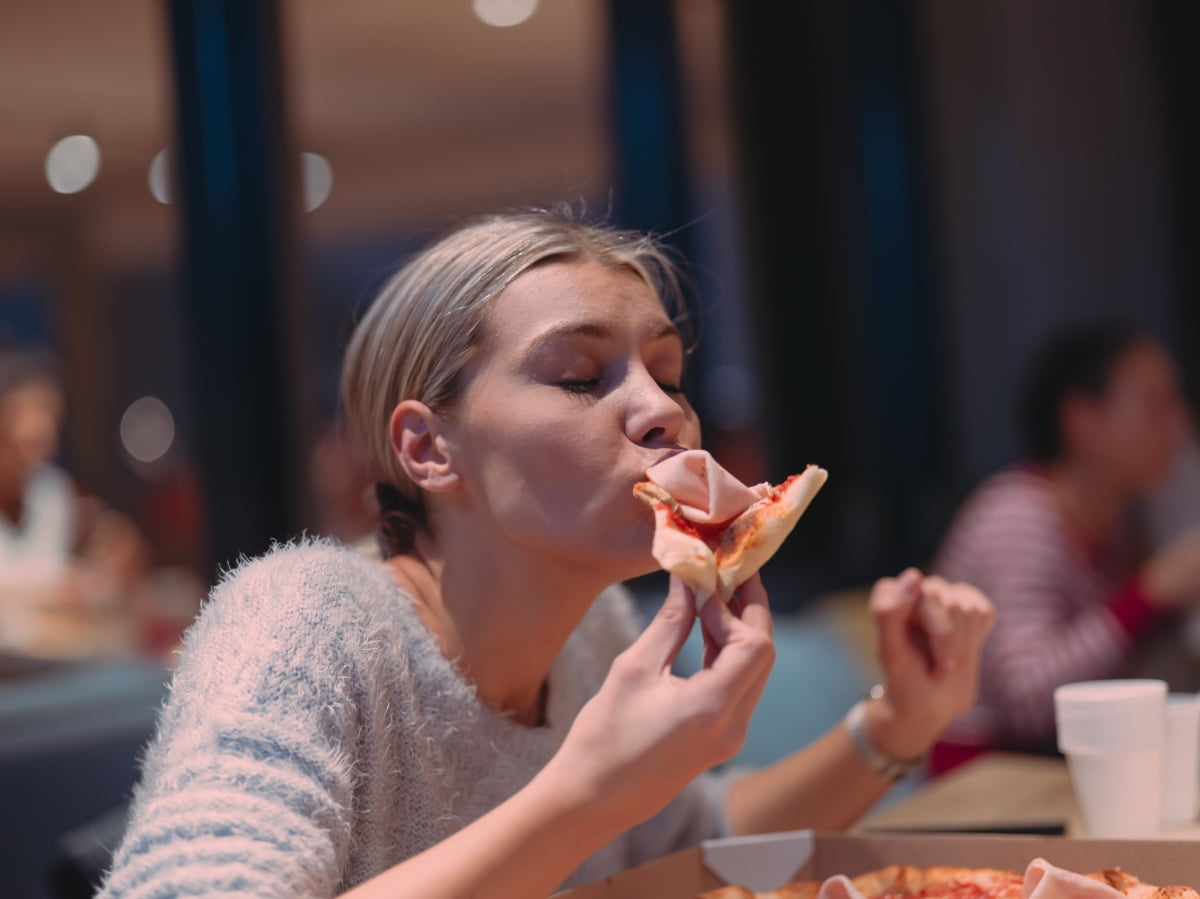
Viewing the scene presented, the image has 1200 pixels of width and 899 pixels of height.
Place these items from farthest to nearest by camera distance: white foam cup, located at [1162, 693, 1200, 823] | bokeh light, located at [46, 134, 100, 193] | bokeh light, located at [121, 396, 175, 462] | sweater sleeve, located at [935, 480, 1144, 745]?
bokeh light, located at [121, 396, 175, 462], bokeh light, located at [46, 134, 100, 193], sweater sleeve, located at [935, 480, 1144, 745], white foam cup, located at [1162, 693, 1200, 823]

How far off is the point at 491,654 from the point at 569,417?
0.26 m

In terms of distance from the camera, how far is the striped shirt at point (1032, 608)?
7.83 ft

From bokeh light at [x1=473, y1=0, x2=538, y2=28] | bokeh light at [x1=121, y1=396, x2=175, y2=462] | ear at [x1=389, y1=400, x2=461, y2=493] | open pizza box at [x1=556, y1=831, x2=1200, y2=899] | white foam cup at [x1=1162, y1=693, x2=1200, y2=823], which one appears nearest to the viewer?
open pizza box at [x1=556, y1=831, x2=1200, y2=899]

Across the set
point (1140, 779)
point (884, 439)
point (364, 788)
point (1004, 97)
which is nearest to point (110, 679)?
point (364, 788)

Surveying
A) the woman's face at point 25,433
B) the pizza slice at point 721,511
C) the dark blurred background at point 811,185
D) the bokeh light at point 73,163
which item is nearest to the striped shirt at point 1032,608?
the dark blurred background at point 811,185

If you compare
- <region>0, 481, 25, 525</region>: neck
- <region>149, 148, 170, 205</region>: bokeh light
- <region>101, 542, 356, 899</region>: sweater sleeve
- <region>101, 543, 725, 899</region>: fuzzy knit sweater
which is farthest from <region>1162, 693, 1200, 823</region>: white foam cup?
<region>0, 481, 25, 525</region>: neck

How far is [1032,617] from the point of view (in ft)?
8.05

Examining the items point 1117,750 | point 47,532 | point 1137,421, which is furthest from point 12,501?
point 1117,750

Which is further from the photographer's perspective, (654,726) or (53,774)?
(53,774)

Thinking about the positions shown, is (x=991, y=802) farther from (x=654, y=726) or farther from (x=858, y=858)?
(x=654, y=726)

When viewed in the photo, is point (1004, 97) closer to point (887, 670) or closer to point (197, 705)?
point (887, 670)

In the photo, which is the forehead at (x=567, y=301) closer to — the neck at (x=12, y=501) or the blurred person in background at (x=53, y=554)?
the blurred person in background at (x=53, y=554)

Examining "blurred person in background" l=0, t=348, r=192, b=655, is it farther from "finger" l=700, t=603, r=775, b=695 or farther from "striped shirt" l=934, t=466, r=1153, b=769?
"finger" l=700, t=603, r=775, b=695

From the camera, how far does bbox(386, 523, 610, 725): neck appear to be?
3.54ft
